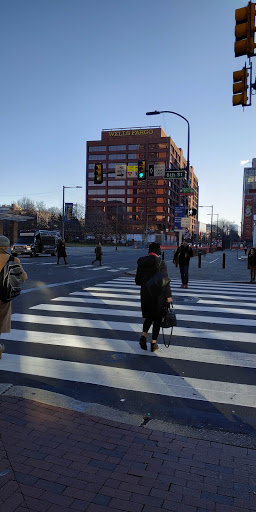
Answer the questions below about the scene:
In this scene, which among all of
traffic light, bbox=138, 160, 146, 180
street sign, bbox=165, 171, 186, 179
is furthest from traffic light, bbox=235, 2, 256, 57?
traffic light, bbox=138, 160, 146, 180

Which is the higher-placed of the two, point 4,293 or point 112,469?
point 4,293

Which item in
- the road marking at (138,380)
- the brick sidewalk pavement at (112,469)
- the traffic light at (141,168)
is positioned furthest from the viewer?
the traffic light at (141,168)

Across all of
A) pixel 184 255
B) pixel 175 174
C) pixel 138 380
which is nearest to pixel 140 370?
pixel 138 380

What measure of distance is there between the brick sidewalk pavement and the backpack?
1574 mm

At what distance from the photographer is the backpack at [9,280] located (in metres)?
4.54

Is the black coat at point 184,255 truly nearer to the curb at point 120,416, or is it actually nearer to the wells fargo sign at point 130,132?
the curb at point 120,416

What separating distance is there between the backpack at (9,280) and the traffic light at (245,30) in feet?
18.3

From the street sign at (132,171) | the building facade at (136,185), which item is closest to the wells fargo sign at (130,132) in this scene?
the building facade at (136,185)

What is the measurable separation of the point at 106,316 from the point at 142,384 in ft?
12.0

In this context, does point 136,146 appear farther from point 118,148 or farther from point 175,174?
point 175,174

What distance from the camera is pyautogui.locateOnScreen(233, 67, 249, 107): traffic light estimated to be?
7.51 metres

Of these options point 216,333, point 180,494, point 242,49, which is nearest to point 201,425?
point 180,494

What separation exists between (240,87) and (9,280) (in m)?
6.26

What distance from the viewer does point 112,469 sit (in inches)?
105
